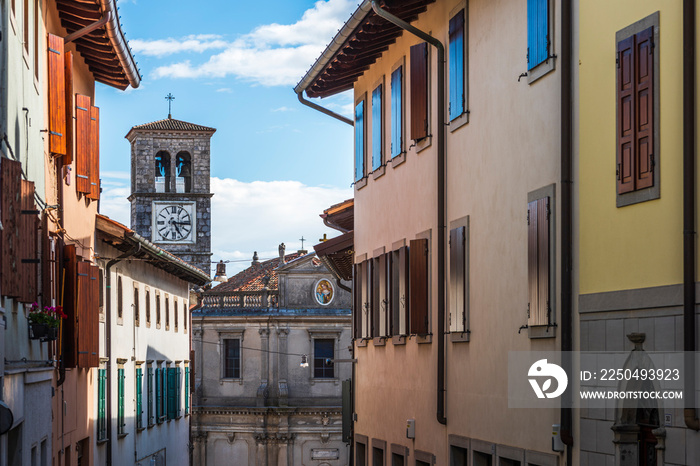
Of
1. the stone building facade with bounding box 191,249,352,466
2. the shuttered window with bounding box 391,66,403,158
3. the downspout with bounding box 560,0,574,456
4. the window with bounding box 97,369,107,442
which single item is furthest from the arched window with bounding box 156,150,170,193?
the downspout with bounding box 560,0,574,456

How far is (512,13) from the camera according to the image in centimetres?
1523

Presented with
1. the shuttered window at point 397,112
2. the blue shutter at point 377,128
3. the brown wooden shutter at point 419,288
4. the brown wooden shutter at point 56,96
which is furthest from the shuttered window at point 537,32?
the blue shutter at point 377,128

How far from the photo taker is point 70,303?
19.6 m

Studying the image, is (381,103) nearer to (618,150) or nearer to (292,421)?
(618,150)

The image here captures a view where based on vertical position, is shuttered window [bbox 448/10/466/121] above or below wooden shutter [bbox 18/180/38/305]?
above

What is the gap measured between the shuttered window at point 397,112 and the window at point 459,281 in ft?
11.1

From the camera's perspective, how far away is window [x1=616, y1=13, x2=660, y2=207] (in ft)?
37.3

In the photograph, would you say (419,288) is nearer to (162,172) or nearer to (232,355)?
(232,355)

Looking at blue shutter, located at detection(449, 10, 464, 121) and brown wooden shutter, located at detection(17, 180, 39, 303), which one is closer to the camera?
brown wooden shutter, located at detection(17, 180, 39, 303)

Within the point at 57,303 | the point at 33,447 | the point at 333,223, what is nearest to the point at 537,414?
the point at 33,447

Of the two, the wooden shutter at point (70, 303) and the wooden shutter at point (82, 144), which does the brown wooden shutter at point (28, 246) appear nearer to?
the wooden shutter at point (70, 303)

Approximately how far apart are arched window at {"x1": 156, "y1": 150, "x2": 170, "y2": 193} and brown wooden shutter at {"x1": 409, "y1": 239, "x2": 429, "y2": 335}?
5300cm

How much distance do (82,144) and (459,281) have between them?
7.50m

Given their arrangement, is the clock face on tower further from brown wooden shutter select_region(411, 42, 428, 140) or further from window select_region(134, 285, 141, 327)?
brown wooden shutter select_region(411, 42, 428, 140)
